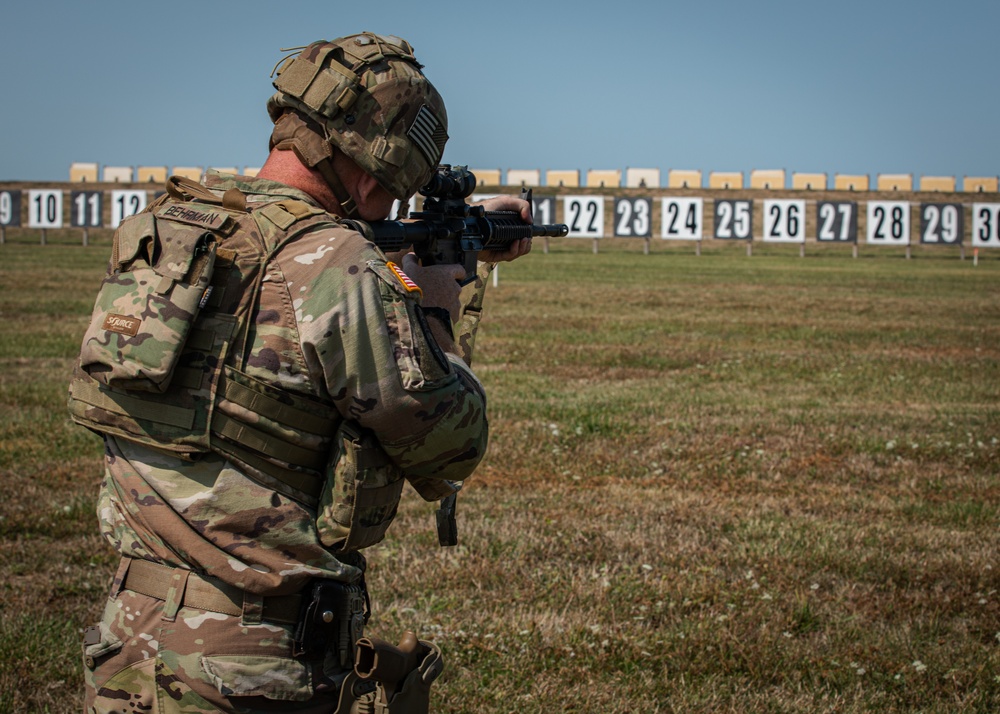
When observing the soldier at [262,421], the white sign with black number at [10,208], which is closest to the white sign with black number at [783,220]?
the white sign with black number at [10,208]

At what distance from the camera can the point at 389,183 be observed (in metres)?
2.28

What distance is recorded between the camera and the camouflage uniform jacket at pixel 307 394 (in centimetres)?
199

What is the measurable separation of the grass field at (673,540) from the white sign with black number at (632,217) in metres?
33.6

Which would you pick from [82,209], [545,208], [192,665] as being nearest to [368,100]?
[192,665]

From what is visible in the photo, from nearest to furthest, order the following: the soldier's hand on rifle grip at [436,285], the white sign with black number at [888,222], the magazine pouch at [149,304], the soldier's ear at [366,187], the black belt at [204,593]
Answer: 1. the magazine pouch at [149,304]
2. the black belt at [204,593]
3. the soldier's ear at [366,187]
4. the soldier's hand on rifle grip at [436,285]
5. the white sign with black number at [888,222]

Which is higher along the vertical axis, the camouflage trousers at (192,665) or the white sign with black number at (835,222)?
the white sign with black number at (835,222)

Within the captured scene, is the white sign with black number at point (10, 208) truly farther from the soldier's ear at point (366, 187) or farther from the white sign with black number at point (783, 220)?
the soldier's ear at point (366, 187)

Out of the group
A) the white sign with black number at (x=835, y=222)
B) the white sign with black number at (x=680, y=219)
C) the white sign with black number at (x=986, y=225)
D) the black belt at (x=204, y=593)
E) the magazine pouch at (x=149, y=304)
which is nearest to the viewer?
the magazine pouch at (x=149, y=304)

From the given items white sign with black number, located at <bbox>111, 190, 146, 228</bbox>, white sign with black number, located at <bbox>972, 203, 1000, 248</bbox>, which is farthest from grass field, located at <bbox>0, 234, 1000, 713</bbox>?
white sign with black number, located at <bbox>972, 203, 1000, 248</bbox>

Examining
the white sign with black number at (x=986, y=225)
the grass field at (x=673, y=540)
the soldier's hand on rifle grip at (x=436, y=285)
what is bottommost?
the grass field at (x=673, y=540)

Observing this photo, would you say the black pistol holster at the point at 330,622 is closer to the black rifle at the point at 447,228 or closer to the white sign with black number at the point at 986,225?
the black rifle at the point at 447,228

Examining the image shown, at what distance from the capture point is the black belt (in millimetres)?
2066

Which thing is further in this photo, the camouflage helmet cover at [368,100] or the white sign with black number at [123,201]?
the white sign with black number at [123,201]

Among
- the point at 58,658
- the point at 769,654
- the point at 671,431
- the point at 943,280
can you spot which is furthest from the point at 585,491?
the point at 943,280
